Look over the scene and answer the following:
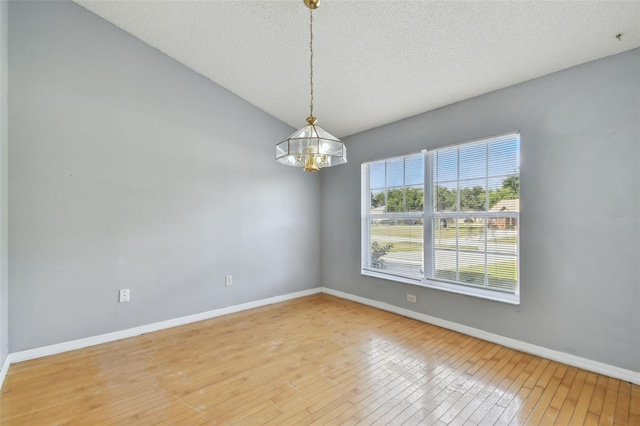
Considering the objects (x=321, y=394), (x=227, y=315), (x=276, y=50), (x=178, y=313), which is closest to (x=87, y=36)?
(x=276, y=50)

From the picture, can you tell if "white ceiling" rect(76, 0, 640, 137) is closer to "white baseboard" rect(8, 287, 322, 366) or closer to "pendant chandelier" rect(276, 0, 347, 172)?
"pendant chandelier" rect(276, 0, 347, 172)

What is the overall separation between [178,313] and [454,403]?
3004mm

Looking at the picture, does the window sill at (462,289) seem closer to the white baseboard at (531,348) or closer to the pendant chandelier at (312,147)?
the white baseboard at (531,348)

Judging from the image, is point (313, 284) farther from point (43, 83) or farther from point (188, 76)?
point (43, 83)

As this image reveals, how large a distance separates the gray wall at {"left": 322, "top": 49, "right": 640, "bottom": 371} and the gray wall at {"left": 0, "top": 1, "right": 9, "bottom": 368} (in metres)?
4.23

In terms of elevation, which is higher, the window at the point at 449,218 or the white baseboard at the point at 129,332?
the window at the point at 449,218

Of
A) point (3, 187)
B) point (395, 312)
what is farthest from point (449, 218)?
point (3, 187)

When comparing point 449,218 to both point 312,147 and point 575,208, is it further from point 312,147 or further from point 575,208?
point 312,147

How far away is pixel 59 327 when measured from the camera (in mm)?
2732

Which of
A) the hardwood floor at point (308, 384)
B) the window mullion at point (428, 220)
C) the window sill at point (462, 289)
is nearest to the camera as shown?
the hardwood floor at point (308, 384)

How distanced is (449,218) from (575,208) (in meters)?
1.15

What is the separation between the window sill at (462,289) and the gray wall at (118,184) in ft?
6.12

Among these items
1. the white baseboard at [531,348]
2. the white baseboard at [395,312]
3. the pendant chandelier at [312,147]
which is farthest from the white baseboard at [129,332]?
the pendant chandelier at [312,147]

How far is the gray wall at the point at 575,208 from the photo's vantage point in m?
2.27
